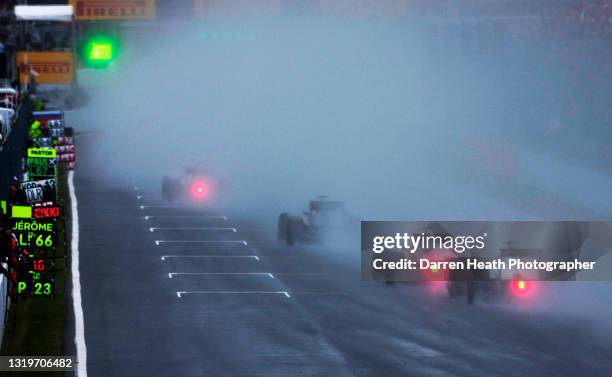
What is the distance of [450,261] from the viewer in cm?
3556

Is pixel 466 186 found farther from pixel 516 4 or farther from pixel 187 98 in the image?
pixel 187 98

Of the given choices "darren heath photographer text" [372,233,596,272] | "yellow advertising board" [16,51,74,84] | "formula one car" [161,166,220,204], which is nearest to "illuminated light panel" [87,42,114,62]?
"formula one car" [161,166,220,204]

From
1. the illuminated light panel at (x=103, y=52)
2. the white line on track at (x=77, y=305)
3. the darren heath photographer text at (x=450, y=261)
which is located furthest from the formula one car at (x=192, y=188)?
the darren heath photographer text at (x=450, y=261)

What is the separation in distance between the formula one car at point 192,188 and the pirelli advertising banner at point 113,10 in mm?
22587

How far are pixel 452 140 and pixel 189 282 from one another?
35.6 m

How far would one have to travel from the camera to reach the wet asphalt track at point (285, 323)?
1117 inches

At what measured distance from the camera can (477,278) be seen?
34.9 metres

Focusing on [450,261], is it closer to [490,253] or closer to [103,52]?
[490,253]

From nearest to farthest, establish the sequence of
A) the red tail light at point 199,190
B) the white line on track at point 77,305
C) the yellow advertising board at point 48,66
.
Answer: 1. the white line on track at point 77,305
2. the red tail light at point 199,190
3. the yellow advertising board at point 48,66

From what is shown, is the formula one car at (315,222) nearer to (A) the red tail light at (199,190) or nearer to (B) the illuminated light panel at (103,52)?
(A) the red tail light at (199,190)

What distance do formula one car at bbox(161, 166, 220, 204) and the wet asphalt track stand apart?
9.95 metres

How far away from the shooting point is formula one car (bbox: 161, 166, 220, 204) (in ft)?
187

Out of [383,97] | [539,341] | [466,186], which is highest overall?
[383,97]

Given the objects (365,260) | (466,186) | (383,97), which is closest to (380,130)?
(383,97)
